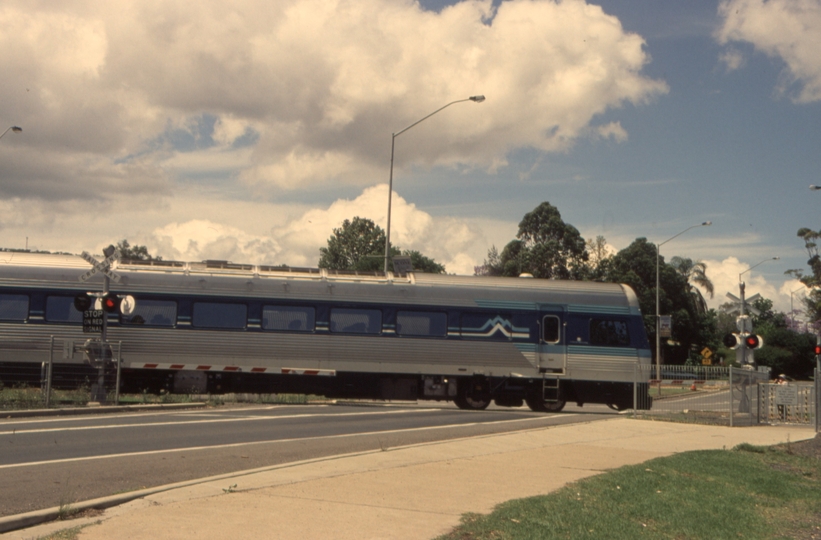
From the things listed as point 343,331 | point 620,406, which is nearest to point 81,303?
point 343,331

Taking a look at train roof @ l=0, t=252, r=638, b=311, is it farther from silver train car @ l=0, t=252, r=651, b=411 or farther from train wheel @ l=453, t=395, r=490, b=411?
train wheel @ l=453, t=395, r=490, b=411

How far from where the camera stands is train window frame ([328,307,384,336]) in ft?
80.3

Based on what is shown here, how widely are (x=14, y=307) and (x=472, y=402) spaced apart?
505 inches

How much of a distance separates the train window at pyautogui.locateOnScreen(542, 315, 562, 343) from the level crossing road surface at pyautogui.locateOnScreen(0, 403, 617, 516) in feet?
11.9

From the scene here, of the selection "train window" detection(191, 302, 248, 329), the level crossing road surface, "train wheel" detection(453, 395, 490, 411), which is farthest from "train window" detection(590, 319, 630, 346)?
"train window" detection(191, 302, 248, 329)

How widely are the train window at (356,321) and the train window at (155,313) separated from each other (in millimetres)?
4396

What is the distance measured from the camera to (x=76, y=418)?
17375 millimetres

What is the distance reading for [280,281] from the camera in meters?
24.5

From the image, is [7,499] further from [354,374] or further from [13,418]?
[354,374]

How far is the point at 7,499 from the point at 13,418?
9.36 metres

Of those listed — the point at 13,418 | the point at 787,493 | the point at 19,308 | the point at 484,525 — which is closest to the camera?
the point at 484,525

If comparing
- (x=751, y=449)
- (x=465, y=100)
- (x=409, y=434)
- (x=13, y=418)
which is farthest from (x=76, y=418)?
(x=465, y=100)

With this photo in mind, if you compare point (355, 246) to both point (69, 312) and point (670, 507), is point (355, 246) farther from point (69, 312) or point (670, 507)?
point (670, 507)

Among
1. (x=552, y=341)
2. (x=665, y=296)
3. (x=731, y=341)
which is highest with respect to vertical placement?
(x=665, y=296)
